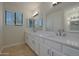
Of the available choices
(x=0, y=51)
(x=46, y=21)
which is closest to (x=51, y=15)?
(x=46, y=21)

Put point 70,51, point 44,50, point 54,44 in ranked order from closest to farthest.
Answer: point 70,51 → point 54,44 → point 44,50

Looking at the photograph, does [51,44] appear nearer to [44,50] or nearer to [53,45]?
[53,45]

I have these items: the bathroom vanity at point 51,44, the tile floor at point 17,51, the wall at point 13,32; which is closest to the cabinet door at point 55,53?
the bathroom vanity at point 51,44

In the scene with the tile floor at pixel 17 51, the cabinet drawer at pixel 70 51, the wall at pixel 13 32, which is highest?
the wall at pixel 13 32

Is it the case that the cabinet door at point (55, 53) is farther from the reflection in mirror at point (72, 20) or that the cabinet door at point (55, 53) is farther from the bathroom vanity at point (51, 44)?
the reflection in mirror at point (72, 20)

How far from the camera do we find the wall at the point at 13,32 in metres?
1.68

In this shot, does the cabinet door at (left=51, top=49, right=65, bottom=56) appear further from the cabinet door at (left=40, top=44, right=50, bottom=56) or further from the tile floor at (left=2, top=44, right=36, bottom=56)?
the tile floor at (left=2, top=44, right=36, bottom=56)

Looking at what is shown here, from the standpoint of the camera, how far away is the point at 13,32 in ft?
5.65

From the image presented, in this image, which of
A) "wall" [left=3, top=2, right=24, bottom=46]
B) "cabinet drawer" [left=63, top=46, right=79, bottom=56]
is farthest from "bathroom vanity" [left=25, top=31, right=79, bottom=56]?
"wall" [left=3, top=2, right=24, bottom=46]

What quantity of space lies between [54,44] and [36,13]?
51cm

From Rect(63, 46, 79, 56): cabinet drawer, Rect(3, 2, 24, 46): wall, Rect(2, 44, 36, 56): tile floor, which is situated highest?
Rect(3, 2, 24, 46): wall

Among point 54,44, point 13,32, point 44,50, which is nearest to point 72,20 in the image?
point 54,44

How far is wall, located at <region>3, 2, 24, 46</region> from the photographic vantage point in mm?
1682

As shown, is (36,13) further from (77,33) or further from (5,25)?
(77,33)
